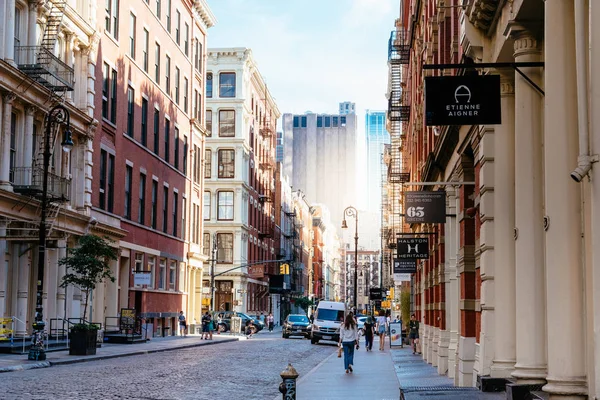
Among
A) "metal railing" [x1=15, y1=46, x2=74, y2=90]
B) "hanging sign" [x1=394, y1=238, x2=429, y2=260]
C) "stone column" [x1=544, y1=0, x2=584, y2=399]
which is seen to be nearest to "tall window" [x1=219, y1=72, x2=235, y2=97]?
"metal railing" [x1=15, y1=46, x2=74, y2=90]

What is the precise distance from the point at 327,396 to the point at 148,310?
3439 cm

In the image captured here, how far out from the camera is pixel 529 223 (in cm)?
1359

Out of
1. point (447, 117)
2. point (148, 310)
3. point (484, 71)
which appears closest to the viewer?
point (447, 117)

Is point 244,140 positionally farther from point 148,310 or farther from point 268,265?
point 148,310

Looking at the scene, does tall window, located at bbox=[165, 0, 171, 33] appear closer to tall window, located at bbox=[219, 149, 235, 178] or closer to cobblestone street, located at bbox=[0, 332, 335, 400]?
cobblestone street, located at bbox=[0, 332, 335, 400]

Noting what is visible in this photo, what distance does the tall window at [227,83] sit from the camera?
89562 millimetres

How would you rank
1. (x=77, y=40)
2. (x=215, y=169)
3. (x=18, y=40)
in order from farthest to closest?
Answer: (x=215, y=169), (x=77, y=40), (x=18, y=40)

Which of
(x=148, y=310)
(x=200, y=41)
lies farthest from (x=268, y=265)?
(x=148, y=310)

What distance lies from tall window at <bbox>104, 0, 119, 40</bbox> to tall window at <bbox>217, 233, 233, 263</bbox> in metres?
42.3

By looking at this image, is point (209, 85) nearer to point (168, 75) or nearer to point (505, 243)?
point (168, 75)

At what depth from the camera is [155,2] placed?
5522cm

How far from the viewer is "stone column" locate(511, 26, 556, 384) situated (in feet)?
43.1

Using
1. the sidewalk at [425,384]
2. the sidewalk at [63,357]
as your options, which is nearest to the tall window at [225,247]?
the sidewalk at [63,357]

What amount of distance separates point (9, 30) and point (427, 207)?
1734cm
